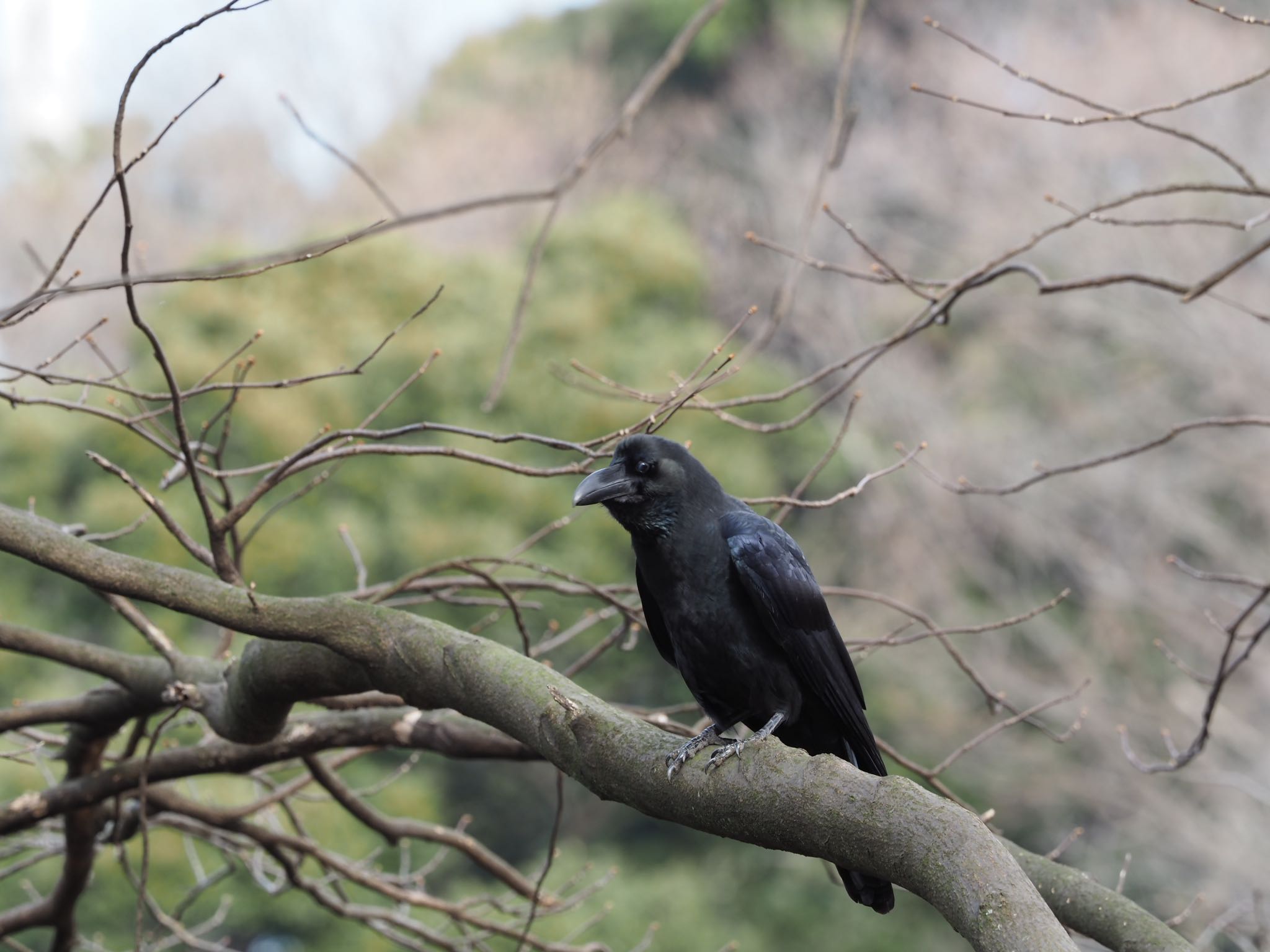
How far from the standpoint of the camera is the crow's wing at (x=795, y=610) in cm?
291

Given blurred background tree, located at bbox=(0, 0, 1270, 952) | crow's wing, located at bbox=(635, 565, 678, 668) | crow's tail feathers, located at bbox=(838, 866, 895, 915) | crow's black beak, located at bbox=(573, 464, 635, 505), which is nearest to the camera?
crow's tail feathers, located at bbox=(838, 866, 895, 915)

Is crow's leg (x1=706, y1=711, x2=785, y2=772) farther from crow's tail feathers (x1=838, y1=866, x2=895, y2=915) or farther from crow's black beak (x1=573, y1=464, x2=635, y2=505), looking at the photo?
crow's black beak (x1=573, y1=464, x2=635, y2=505)

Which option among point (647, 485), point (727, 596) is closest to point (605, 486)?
point (647, 485)

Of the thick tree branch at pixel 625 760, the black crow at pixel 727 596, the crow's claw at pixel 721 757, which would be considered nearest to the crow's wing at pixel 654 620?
the black crow at pixel 727 596

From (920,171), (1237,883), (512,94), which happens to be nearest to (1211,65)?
(920,171)

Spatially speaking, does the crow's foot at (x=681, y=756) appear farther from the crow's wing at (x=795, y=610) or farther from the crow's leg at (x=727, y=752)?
the crow's wing at (x=795, y=610)

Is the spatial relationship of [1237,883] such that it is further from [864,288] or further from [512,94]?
[512,94]

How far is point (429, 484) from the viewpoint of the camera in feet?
44.3

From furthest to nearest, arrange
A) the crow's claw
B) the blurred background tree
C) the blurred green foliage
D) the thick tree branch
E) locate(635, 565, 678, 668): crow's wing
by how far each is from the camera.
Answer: the blurred background tree, the blurred green foliage, locate(635, 565, 678, 668): crow's wing, the crow's claw, the thick tree branch

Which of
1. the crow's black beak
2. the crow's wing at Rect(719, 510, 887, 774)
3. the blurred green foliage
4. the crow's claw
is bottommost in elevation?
the crow's claw

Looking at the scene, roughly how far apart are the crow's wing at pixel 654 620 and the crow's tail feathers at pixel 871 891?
2.37 feet

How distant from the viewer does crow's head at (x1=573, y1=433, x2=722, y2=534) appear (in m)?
2.99

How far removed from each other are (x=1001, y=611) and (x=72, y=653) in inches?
482

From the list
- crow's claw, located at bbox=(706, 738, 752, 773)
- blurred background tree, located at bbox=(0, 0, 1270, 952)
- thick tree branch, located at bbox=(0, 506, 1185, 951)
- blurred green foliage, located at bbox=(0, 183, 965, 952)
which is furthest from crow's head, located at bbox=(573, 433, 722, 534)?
blurred background tree, located at bbox=(0, 0, 1270, 952)
